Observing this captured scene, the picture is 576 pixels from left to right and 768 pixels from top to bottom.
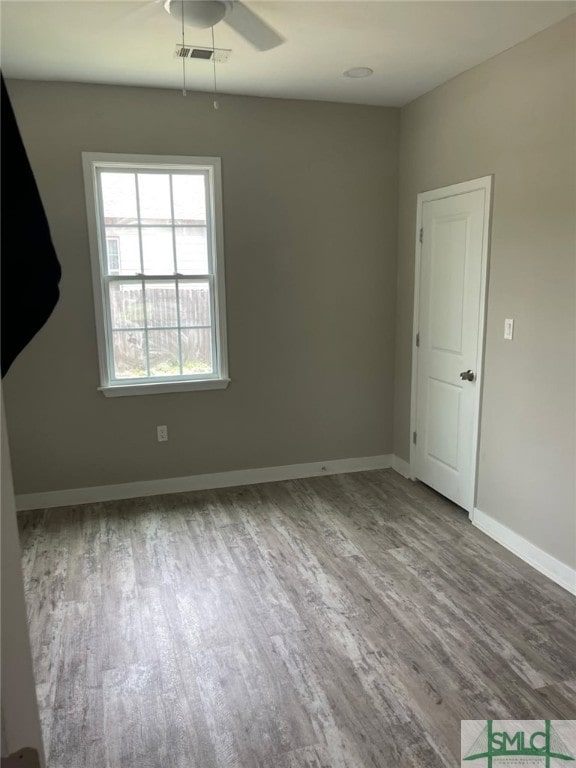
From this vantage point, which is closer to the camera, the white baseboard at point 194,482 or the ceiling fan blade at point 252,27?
the ceiling fan blade at point 252,27

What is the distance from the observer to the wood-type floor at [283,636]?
1839 mm

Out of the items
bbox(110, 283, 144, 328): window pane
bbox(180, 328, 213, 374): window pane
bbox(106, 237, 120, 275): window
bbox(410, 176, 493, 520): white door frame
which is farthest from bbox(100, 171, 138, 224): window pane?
bbox(410, 176, 493, 520): white door frame

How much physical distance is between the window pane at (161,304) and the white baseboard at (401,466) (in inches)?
80.9

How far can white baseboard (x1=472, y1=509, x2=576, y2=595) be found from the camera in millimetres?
2682

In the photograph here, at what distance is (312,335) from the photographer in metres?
4.04

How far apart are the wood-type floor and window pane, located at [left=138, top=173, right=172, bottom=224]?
1.99 metres

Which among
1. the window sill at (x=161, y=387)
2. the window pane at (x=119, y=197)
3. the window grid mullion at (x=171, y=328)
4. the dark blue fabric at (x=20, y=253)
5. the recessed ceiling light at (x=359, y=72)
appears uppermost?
the recessed ceiling light at (x=359, y=72)

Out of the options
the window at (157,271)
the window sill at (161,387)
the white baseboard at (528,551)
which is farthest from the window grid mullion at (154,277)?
the white baseboard at (528,551)

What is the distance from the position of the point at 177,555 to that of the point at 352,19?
2866mm

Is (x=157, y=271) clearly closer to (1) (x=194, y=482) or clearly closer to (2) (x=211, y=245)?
(2) (x=211, y=245)

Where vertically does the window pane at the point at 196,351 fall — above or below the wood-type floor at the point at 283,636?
above

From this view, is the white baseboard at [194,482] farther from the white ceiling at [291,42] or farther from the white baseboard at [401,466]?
the white ceiling at [291,42]

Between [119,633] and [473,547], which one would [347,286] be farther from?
[119,633]

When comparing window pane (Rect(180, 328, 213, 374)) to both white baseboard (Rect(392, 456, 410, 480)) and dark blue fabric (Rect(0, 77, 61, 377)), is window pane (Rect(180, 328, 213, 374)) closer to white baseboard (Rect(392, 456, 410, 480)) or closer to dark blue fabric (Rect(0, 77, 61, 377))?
white baseboard (Rect(392, 456, 410, 480))
